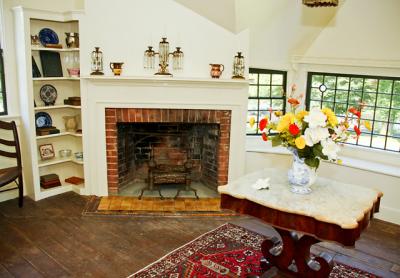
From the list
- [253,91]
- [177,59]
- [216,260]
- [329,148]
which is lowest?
[216,260]

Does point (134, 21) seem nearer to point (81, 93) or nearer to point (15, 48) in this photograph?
point (81, 93)

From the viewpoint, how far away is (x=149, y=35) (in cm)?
451

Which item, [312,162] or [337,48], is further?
[337,48]

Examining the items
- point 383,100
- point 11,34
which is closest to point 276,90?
point 383,100

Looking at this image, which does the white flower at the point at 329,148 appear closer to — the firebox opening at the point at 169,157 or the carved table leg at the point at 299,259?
Result: the carved table leg at the point at 299,259

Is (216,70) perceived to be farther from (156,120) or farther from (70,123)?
(70,123)

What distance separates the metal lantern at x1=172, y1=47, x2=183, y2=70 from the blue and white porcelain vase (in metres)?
2.09

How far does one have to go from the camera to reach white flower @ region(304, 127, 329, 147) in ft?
8.95

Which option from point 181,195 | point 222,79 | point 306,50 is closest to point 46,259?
point 181,195

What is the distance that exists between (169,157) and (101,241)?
1.72 m

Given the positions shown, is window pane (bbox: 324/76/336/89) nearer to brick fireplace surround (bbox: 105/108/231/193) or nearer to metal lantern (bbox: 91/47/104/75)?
brick fireplace surround (bbox: 105/108/231/193)

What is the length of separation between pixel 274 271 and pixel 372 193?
100cm

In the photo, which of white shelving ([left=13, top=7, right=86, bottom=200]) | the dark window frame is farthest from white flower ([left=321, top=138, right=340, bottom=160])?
the dark window frame

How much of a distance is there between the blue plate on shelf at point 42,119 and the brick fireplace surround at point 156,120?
772 millimetres
